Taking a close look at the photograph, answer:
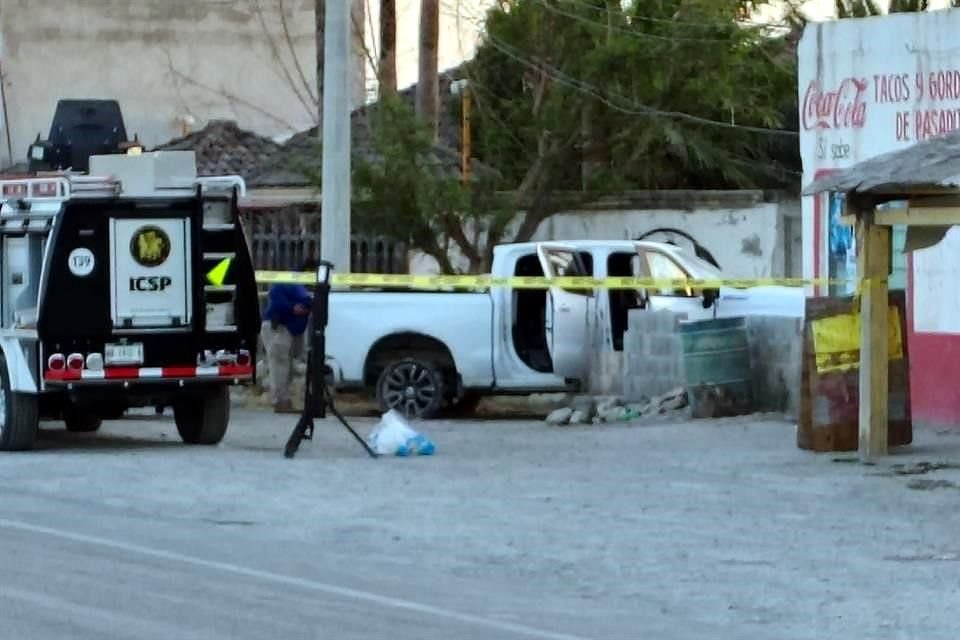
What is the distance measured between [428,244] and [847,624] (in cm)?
1983

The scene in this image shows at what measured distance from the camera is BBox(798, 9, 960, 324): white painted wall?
68.1 ft

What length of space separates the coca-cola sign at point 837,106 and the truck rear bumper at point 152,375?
23.9 feet

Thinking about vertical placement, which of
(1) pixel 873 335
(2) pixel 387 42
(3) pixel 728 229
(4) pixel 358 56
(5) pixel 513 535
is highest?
(4) pixel 358 56

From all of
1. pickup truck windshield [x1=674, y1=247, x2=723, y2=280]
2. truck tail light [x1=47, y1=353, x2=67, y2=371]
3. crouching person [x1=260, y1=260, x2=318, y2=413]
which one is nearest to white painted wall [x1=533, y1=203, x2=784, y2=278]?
pickup truck windshield [x1=674, y1=247, x2=723, y2=280]

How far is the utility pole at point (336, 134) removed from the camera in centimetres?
2372

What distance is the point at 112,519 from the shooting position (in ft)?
46.2

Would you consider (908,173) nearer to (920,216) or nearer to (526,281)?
(920,216)

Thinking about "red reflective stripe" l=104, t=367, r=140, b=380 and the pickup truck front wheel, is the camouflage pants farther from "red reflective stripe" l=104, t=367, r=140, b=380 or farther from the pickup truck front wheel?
"red reflective stripe" l=104, t=367, r=140, b=380

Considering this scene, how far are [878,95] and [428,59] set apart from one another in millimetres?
11317

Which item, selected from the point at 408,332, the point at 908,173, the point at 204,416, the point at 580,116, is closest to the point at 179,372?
the point at 204,416

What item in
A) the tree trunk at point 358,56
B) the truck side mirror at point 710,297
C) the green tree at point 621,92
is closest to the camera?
the truck side mirror at point 710,297

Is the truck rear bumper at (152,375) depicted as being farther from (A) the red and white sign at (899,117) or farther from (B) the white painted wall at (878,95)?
(B) the white painted wall at (878,95)

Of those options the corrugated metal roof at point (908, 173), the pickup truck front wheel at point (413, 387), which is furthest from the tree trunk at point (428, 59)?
the corrugated metal roof at point (908, 173)

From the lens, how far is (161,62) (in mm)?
48094
